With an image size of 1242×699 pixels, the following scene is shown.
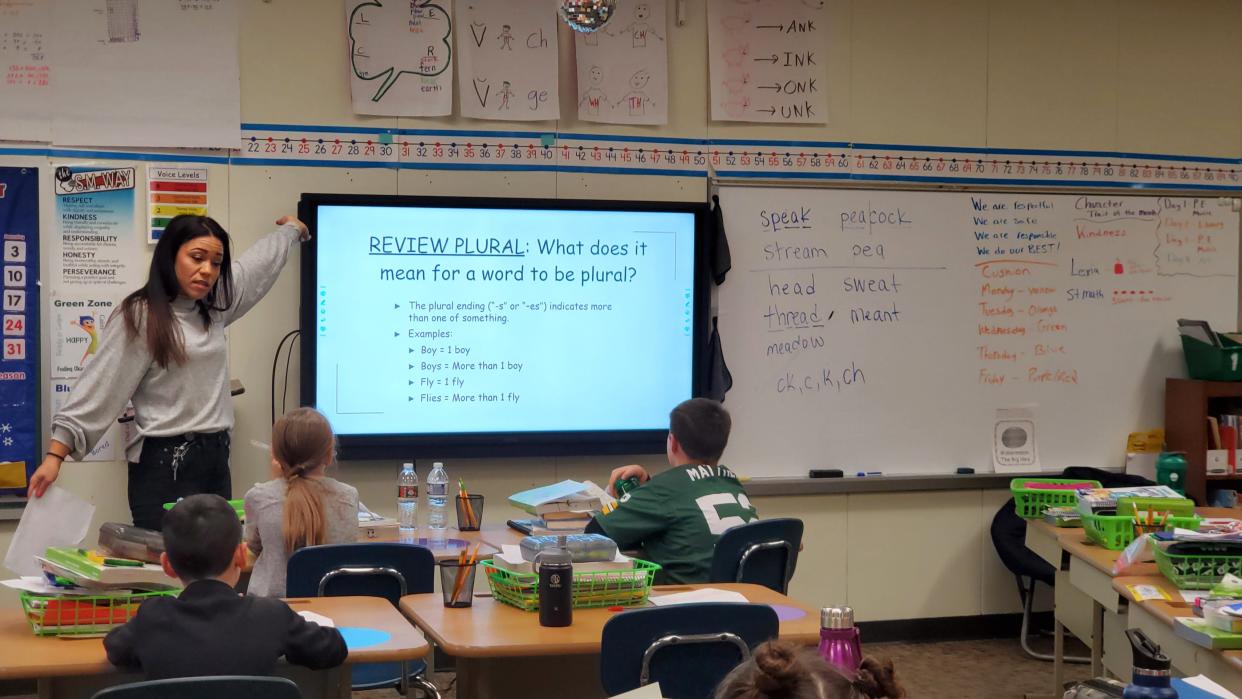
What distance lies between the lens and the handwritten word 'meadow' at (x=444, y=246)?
5.06m

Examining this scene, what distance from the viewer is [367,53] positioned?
5.08 meters

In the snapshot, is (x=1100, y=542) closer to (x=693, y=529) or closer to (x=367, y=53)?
(x=693, y=529)

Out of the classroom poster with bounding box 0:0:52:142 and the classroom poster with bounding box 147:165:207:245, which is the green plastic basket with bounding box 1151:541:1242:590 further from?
the classroom poster with bounding box 0:0:52:142

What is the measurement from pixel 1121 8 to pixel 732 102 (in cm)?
193

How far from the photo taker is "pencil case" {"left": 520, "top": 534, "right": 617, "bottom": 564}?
3137 mm

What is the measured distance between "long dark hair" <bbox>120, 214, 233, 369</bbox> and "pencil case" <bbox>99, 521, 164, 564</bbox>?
1485mm

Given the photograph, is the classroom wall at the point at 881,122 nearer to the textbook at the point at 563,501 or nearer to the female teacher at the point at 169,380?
the female teacher at the point at 169,380

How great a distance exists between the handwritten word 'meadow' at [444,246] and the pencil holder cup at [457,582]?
7.34ft

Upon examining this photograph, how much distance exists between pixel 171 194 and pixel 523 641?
2868 millimetres

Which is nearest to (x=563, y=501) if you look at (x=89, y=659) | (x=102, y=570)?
(x=102, y=570)

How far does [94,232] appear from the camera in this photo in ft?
15.9

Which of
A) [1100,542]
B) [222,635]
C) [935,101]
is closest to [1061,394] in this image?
[935,101]

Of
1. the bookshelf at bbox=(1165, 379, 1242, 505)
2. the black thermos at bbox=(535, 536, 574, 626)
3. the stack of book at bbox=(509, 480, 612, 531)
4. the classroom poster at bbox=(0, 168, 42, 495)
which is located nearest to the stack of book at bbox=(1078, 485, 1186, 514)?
the stack of book at bbox=(509, 480, 612, 531)

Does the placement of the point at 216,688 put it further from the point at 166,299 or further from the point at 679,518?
the point at 166,299
